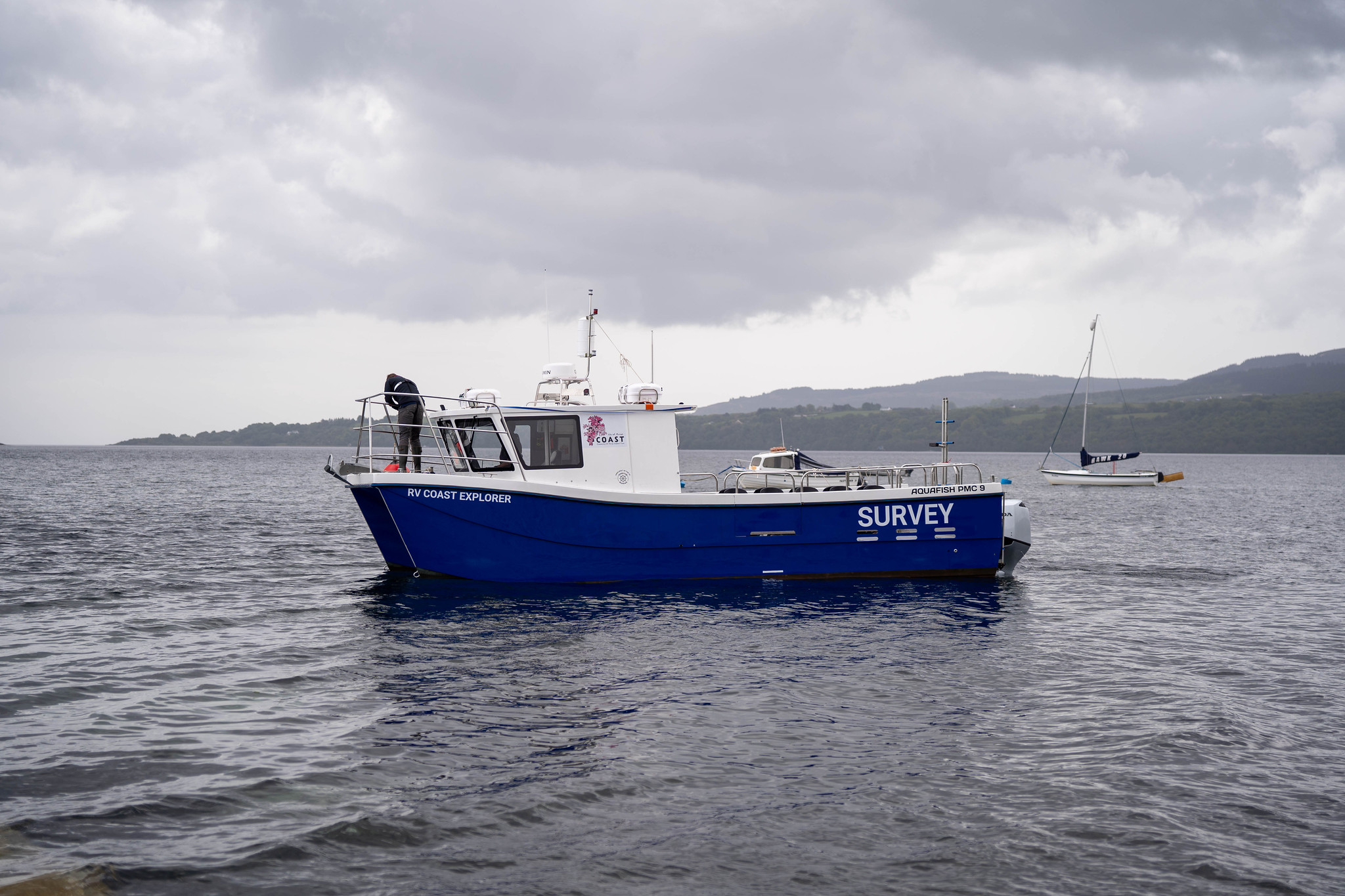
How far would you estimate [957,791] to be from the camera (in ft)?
25.3

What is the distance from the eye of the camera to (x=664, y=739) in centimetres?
893

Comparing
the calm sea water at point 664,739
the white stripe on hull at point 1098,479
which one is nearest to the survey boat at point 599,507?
the calm sea water at point 664,739

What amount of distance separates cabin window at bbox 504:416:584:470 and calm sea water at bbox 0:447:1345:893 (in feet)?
7.66

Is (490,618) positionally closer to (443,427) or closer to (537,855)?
(443,427)

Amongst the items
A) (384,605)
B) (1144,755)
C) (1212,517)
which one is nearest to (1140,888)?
(1144,755)

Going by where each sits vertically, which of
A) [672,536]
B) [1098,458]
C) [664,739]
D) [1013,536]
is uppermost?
[1098,458]

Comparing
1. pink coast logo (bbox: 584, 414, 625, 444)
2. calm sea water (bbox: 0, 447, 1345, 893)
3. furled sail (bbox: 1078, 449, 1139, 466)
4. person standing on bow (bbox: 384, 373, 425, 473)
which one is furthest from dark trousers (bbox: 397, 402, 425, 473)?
furled sail (bbox: 1078, 449, 1139, 466)

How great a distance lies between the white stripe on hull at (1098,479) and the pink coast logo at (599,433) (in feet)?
218

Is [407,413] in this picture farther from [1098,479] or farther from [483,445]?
[1098,479]

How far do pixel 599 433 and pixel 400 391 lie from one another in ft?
12.2

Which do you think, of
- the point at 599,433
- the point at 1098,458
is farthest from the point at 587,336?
the point at 1098,458

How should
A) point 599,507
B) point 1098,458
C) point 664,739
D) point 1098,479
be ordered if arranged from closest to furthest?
point 664,739 → point 599,507 → point 1098,458 → point 1098,479

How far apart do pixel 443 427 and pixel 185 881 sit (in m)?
11.4

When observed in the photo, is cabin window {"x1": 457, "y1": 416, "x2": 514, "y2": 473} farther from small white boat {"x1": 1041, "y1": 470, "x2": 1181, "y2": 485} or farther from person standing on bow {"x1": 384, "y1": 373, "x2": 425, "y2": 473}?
small white boat {"x1": 1041, "y1": 470, "x2": 1181, "y2": 485}
